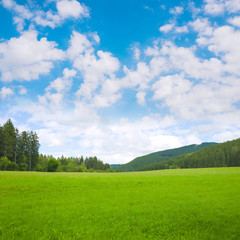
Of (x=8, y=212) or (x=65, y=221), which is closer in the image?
(x=65, y=221)

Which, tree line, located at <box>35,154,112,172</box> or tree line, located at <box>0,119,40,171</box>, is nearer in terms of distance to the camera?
tree line, located at <box>0,119,40,171</box>

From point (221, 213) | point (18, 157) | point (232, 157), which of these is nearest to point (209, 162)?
point (232, 157)

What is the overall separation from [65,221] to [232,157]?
188007mm

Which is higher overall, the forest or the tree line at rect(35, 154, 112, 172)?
the forest

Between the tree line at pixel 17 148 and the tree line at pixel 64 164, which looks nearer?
the tree line at pixel 17 148

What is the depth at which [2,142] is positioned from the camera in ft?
286

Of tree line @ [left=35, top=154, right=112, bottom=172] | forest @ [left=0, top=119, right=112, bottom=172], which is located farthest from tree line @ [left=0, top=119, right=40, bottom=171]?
tree line @ [left=35, top=154, right=112, bottom=172]

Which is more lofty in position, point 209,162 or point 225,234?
point 225,234

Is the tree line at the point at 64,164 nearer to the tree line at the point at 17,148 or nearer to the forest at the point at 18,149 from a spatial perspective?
the forest at the point at 18,149

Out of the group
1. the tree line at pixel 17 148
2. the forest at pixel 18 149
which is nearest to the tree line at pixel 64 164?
the forest at pixel 18 149

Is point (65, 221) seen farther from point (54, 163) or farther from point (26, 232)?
point (54, 163)

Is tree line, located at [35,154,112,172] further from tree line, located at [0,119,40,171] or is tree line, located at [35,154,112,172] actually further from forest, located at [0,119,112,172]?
tree line, located at [0,119,40,171]

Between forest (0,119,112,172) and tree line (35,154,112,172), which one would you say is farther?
tree line (35,154,112,172)

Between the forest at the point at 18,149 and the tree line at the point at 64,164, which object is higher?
the forest at the point at 18,149
